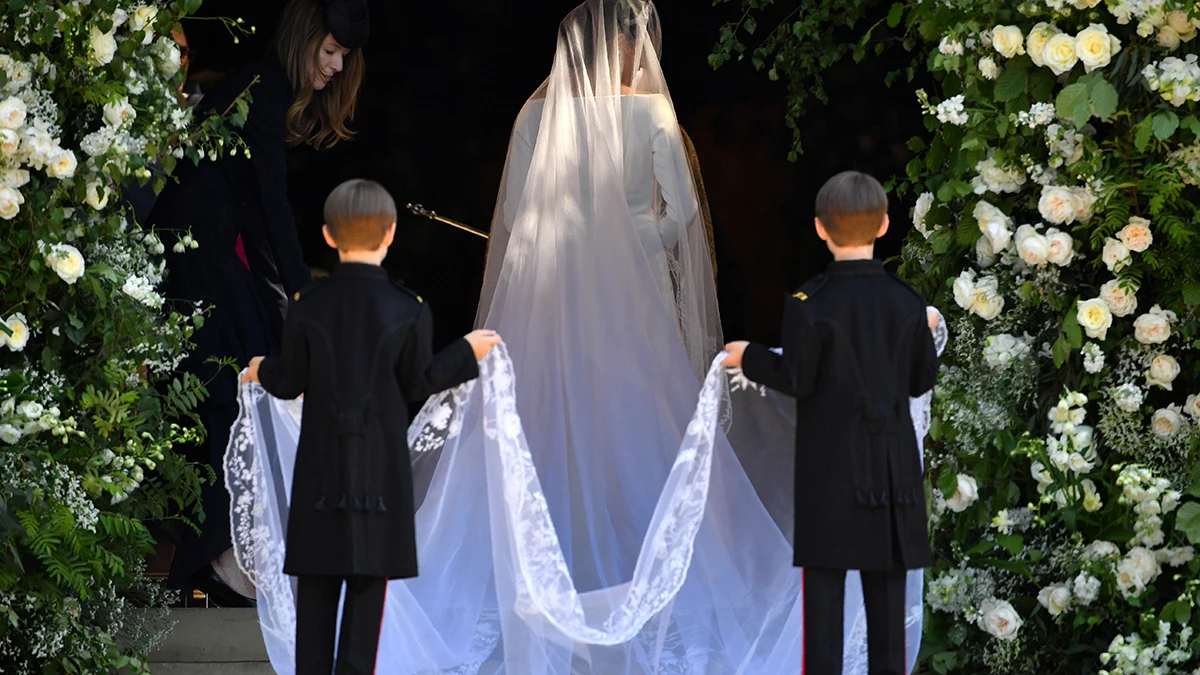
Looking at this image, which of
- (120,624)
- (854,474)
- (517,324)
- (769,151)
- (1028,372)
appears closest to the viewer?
(854,474)

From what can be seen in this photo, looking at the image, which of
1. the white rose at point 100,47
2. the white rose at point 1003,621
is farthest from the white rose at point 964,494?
the white rose at point 100,47

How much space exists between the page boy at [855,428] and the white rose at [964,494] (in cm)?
46

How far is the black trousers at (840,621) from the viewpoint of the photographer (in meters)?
3.24

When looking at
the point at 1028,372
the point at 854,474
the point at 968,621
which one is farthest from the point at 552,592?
the point at 1028,372

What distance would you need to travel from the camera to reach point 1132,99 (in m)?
3.61

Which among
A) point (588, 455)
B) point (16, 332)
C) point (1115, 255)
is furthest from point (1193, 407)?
point (16, 332)

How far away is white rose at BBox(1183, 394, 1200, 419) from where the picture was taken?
11.5 feet

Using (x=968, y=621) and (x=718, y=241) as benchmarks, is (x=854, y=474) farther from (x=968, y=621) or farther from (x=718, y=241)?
(x=718, y=241)

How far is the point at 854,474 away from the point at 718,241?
3927 mm

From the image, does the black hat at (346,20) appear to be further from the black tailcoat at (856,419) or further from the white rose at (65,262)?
the black tailcoat at (856,419)

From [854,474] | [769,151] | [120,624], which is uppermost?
[769,151]

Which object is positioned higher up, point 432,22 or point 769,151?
point 432,22

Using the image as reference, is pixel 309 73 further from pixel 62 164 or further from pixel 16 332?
pixel 16 332

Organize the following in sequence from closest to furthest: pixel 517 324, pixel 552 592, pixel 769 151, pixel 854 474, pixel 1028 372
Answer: pixel 854 474
pixel 552 592
pixel 1028 372
pixel 517 324
pixel 769 151
